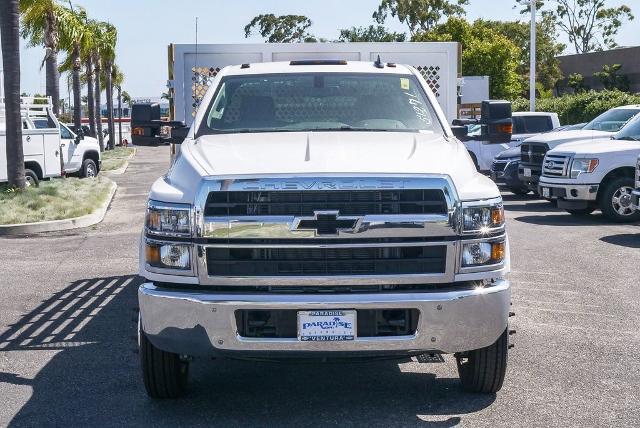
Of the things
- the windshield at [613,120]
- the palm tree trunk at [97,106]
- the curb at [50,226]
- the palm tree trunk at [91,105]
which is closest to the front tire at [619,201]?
the windshield at [613,120]

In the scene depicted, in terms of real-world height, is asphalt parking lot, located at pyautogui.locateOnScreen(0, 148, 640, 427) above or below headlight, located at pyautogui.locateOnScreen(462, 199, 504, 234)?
below

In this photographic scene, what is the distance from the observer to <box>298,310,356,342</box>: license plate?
5.43 metres

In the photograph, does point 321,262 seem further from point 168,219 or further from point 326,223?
point 168,219

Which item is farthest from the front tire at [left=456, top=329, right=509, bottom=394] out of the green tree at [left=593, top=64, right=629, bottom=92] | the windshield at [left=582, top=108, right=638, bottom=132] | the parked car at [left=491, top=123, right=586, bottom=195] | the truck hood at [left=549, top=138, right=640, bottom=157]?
the green tree at [left=593, top=64, right=629, bottom=92]

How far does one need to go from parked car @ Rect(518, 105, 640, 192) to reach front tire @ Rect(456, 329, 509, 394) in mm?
13627

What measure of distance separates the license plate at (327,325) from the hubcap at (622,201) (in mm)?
11706

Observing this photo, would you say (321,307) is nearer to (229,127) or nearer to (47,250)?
(229,127)

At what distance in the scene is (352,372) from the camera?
6949 millimetres

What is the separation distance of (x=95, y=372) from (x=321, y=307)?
227 cm

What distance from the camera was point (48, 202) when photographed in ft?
59.4

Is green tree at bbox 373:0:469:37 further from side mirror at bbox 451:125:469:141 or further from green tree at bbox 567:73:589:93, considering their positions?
side mirror at bbox 451:125:469:141

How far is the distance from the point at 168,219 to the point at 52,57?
95.0 ft

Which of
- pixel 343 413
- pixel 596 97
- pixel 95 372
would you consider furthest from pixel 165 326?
pixel 596 97

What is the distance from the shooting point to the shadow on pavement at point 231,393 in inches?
231
